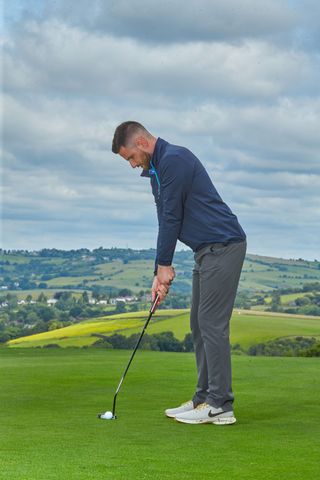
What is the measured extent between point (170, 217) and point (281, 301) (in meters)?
23.6

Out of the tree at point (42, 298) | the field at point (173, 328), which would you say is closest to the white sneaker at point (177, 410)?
the field at point (173, 328)

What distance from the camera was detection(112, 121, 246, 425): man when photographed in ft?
26.5

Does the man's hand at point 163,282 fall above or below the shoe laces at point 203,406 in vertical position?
above

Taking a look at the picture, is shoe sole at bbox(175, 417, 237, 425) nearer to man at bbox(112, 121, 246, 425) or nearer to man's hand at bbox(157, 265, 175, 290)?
man at bbox(112, 121, 246, 425)

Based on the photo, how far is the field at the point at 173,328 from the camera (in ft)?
73.0

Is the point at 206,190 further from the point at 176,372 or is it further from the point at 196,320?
the point at 176,372

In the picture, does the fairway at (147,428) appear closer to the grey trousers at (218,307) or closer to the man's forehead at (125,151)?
A: the grey trousers at (218,307)

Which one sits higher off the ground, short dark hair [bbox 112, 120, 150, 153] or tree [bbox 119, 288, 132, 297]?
short dark hair [bbox 112, 120, 150, 153]

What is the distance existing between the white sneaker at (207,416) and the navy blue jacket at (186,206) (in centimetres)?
131

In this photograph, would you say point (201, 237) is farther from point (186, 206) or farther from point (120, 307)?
point (120, 307)

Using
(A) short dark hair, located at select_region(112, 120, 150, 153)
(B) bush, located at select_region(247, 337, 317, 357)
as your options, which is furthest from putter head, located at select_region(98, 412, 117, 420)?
(B) bush, located at select_region(247, 337, 317, 357)

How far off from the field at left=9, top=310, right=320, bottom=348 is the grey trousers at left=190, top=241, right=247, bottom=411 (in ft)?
41.0

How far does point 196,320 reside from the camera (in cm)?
863

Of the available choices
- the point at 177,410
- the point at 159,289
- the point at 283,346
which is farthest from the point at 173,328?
the point at 159,289
